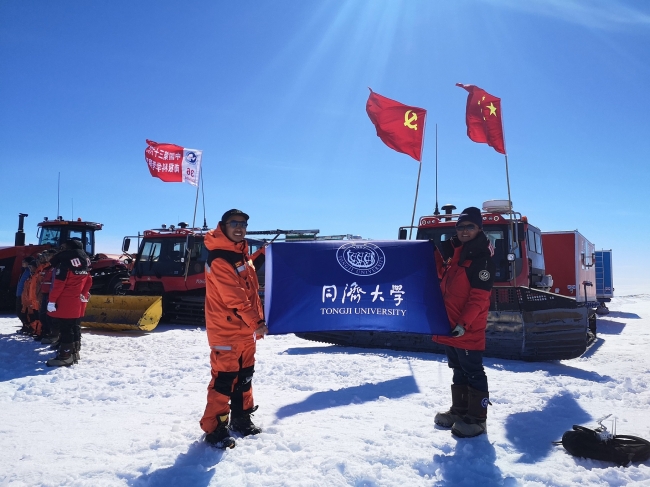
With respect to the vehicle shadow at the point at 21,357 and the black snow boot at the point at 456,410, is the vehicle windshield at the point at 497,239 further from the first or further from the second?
the vehicle shadow at the point at 21,357

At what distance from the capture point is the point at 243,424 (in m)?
3.76

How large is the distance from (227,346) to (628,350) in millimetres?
8315

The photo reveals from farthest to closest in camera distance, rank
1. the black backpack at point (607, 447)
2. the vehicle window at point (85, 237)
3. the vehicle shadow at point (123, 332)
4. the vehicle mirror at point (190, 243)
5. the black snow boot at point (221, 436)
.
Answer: the vehicle window at point (85, 237), the vehicle mirror at point (190, 243), the vehicle shadow at point (123, 332), the black snow boot at point (221, 436), the black backpack at point (607, 447)

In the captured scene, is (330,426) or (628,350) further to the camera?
(628,350)

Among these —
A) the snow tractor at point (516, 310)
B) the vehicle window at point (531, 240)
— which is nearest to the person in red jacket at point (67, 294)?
the snow tractor at point (516, 310)

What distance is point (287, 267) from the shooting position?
4250mm

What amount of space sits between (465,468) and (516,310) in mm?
4238

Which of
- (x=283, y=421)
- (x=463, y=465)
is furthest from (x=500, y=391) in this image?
(x=283, y=421)

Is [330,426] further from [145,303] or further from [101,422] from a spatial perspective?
[145,303]

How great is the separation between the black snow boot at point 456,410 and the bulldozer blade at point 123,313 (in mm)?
7713

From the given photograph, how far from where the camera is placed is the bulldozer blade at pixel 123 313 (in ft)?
33.1

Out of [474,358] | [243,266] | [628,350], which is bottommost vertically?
[628,350]

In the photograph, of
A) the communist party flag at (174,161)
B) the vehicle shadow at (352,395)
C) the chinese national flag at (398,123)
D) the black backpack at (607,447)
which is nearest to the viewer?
the black backpack at (607,447)

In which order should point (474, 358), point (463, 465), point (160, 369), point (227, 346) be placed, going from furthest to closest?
point (160, 369) → point (474, 358) → point (227, 346) → point (463, 465)
